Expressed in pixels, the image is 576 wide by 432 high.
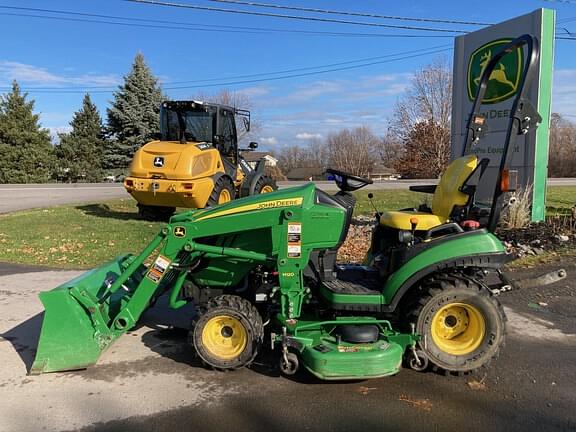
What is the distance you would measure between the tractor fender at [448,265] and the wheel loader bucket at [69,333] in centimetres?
216

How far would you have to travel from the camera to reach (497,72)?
9.37 meters

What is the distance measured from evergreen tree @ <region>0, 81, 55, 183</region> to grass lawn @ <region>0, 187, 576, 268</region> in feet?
70.1

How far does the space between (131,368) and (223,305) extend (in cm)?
89

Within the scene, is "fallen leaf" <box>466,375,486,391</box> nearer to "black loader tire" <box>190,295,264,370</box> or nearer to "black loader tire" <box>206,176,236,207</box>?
"black loader tire" <box>190,295,264,370</box>

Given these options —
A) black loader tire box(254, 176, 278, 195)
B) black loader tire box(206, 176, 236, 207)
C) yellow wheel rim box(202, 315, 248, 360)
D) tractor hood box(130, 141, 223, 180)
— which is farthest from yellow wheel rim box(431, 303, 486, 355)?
black loader tire box(254, 176, 278, 195)

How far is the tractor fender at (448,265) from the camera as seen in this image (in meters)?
3.73

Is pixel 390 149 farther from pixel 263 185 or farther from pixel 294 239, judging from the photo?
pixel 294 239

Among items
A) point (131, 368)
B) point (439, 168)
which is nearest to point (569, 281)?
point (131, 368)

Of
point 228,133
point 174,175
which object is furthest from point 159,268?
point 228,133

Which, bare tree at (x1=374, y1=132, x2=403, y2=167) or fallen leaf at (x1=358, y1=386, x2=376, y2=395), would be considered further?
bare tree at (x1=374, y1=132, x2=403, y2=167)

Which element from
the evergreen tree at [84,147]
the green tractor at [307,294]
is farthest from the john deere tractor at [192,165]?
the evergreen tree at [84,147]

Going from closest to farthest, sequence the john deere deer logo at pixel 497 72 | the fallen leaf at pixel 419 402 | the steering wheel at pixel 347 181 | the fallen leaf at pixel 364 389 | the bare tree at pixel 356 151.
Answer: the fallen leaf at pixel 419 402, the fallen leaf at pixel 364 389, the steering wheel at pixel 347 181, the john deere deer logo at pixel 497 72, the bare tree at pixel 356 151

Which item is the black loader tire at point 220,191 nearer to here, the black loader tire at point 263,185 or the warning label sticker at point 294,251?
the black loader tire at point 263,185

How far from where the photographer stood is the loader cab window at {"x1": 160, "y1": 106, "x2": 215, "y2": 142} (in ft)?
37.8
